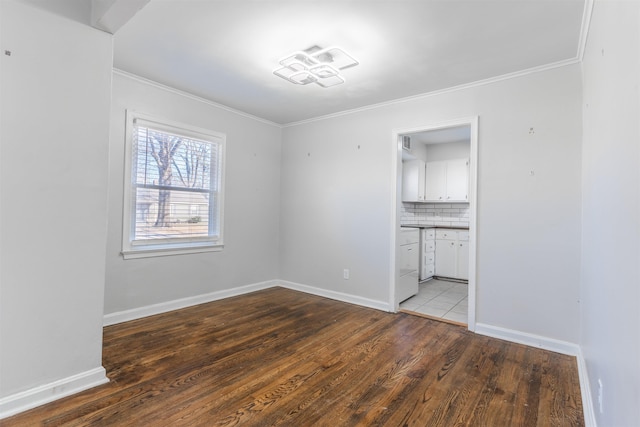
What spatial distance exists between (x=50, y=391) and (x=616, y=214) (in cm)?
309

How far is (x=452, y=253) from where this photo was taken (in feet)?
18.4

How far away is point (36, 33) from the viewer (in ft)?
5.97

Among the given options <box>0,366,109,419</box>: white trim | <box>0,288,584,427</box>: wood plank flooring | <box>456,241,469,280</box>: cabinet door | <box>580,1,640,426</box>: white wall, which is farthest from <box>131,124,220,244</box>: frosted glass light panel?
<box>456,241,469,280</box>: cabinet door

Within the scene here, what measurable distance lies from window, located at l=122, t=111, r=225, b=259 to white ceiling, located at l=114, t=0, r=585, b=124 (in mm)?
605

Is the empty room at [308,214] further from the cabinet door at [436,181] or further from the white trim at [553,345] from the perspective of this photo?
the cabinet door at [436,181]

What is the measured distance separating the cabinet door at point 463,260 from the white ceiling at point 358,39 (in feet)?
10.2

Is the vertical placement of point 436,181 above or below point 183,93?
below

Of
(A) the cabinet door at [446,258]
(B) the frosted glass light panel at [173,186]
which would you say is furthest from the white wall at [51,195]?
(A) the cabinet door at [446,258]

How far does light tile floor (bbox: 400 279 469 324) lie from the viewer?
373cm

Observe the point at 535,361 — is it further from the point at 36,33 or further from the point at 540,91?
the point at 36,33

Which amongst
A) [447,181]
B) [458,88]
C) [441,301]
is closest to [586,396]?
[441,301]

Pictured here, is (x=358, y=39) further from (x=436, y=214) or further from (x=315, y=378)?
(x=436, y=214)

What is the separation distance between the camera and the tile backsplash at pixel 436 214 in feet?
19.6

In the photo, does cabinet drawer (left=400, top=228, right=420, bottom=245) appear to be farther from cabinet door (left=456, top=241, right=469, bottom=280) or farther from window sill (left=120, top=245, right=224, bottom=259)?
window sill (left=120, top=245, right=224, bottom=259)
